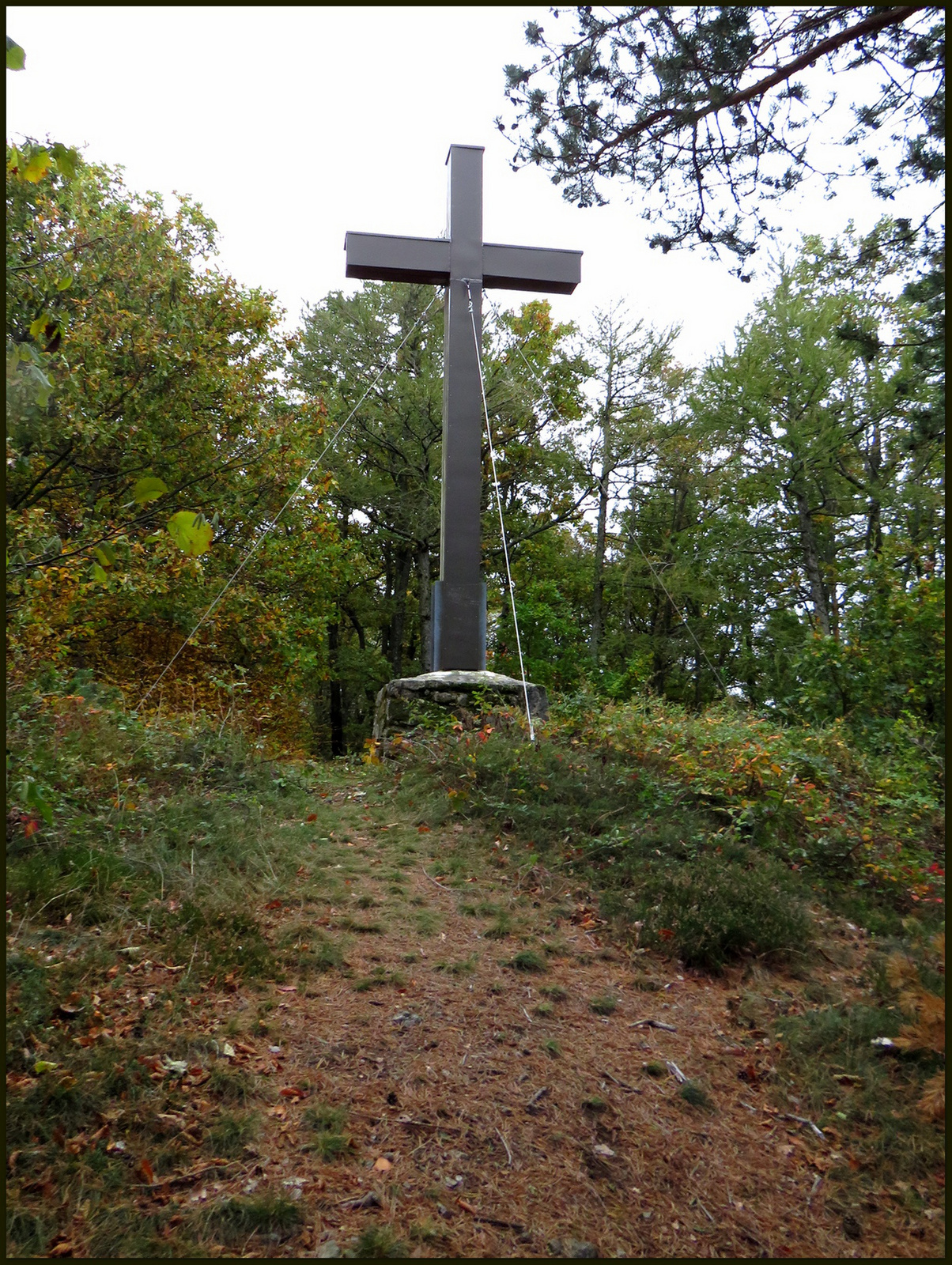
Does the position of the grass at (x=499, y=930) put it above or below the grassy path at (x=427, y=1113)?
above

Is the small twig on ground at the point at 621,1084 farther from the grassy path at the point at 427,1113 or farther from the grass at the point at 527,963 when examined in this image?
the grass at the point at 527,963

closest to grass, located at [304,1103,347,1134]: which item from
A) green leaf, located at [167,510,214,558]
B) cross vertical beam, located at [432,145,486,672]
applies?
green leaf, located at [167,510,214,558]

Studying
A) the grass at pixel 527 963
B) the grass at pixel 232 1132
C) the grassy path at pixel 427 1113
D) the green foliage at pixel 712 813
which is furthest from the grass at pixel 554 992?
the grass at pixel 232 1132

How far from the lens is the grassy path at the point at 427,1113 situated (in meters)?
2.14

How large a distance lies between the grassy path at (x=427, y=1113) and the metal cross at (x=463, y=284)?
395 centimetres

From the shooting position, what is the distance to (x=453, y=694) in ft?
22.6

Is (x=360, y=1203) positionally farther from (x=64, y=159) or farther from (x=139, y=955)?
(x=64, y=159)

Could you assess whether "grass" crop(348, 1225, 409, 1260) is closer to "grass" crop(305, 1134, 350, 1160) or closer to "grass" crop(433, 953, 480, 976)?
"grass" crop(305, 1134, 350, 1160)

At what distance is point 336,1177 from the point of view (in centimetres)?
228

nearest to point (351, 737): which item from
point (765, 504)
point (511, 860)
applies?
point (765, 504)

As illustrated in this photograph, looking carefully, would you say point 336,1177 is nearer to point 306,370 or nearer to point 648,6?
point 648,6

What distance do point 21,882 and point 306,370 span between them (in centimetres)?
1431

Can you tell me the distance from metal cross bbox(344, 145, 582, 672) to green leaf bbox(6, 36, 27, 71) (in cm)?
572

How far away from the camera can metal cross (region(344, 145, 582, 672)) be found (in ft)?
24.0
